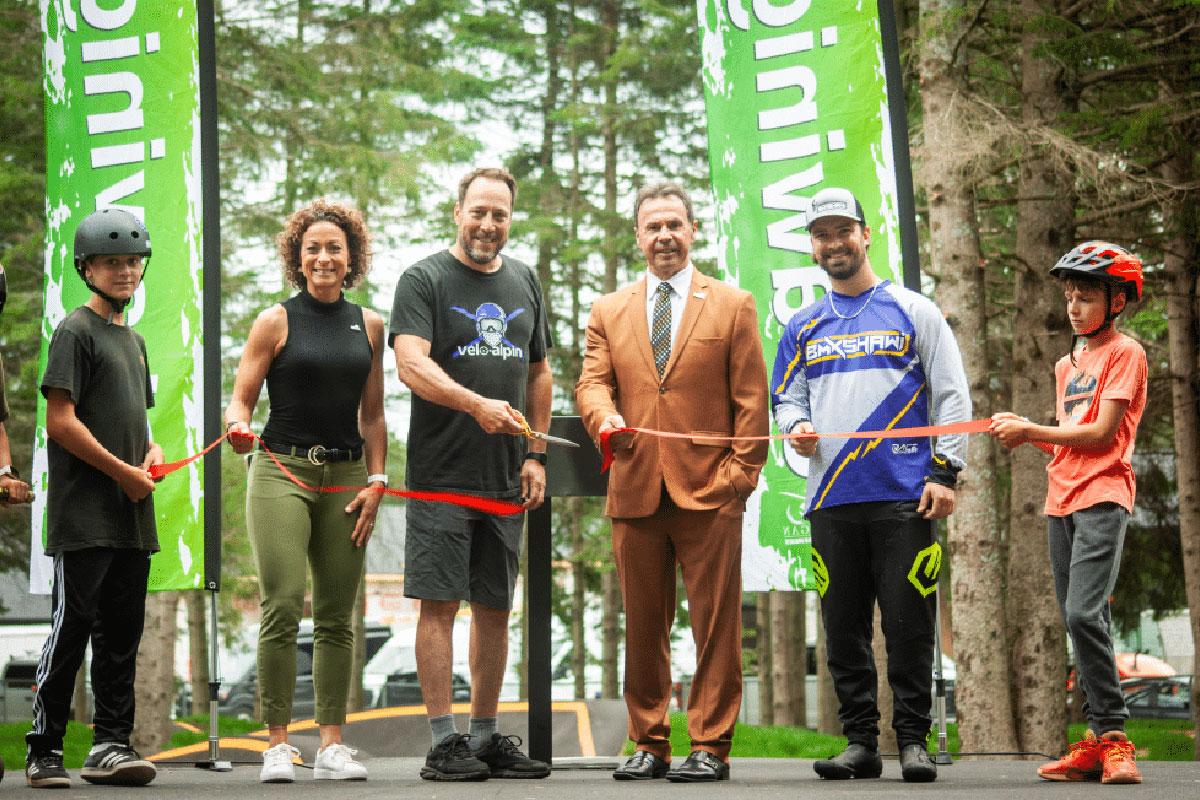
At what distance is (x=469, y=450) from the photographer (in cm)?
496

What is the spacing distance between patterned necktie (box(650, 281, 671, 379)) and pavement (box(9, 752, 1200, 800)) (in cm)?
144

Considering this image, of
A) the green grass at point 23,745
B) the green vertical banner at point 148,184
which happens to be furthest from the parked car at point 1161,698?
the green vertical banner at point 148,184

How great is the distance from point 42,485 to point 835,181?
12.8 ft

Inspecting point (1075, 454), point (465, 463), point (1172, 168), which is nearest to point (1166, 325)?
point (1172, 168)

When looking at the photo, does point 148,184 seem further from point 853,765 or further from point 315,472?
point 853,765

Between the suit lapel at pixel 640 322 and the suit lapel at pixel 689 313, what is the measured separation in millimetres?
13

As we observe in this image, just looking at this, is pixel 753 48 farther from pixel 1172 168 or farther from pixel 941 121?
pixel 1172 168

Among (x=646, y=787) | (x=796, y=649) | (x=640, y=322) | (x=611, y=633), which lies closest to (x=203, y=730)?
(x=611, y=633)

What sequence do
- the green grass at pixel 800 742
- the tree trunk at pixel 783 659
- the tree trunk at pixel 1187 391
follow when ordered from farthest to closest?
the tree trunk at pixel 783 659 → the tree trunk at pixel 1187 391 → the green grass at pixel 800 742

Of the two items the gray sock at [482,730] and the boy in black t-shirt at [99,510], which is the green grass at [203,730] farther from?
the gray sock at [482,730]

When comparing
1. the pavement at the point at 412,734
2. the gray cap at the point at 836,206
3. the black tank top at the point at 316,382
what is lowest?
the pavement at the point at 412,734

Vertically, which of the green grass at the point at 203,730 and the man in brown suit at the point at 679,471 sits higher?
the man in brown suit at the point at 679,471

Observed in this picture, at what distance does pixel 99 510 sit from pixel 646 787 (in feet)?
6.71

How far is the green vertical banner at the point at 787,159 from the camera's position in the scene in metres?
6.31
